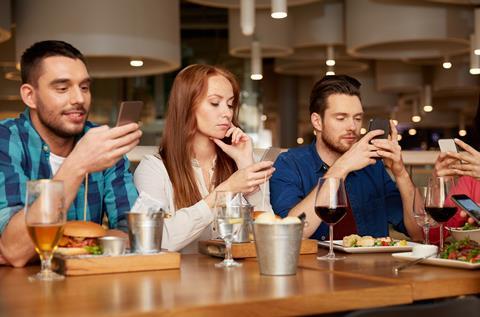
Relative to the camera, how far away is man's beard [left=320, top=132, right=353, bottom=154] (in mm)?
3713

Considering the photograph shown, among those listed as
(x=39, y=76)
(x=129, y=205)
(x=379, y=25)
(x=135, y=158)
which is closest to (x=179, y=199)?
(x=129, y=205)

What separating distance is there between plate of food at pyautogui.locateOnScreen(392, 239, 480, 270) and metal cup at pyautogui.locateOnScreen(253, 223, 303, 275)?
0.46m

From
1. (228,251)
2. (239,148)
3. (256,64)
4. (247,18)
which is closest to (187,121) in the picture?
(239,148)

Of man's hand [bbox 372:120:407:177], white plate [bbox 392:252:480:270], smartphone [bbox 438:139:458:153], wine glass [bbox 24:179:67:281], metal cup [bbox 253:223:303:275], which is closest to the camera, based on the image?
wine glass [bbox 24:179:67:281]

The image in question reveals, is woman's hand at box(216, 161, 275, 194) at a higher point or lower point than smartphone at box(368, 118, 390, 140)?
lower

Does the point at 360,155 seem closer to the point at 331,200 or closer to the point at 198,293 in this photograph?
the point at 331,200

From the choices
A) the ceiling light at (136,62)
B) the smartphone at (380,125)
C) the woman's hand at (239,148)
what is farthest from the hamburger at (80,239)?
the ceiling light at (136,62)

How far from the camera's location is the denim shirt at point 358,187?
11.8ft

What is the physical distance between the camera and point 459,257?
2295 millimetres

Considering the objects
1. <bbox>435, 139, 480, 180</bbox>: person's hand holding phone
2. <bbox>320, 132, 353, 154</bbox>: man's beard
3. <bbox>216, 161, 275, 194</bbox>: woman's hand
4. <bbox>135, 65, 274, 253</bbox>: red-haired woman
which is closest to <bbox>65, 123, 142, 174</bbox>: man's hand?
<bbox>216, 161, 275, 194</bbox>: woman's hand

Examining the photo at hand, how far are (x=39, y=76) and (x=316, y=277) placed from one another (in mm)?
1278

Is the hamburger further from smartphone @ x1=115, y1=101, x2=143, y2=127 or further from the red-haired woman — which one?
the red-haired woman

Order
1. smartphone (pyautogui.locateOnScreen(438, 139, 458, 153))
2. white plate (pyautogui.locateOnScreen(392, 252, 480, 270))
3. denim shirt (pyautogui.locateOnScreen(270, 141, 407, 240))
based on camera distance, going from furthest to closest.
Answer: denim shirt (pyautogui.locateOnScreen(270, 141, 407, 240))
smartphone (pyautogui.locateOnScreen(438, 139, 458, 153))
white plate (pyautogui.locateOnScreen(392, 252, 480, 270))

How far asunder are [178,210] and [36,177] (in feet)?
1.66
